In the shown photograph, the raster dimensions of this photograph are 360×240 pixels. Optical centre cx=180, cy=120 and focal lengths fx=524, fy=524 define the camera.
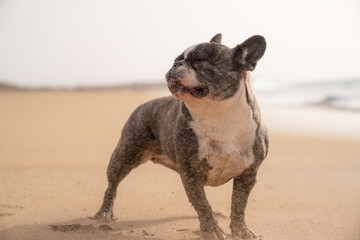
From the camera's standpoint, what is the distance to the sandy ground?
4988mm

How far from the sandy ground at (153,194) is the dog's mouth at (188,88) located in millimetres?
1463

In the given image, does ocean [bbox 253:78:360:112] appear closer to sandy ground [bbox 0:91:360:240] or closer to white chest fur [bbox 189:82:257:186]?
sandy ground [bbox 0:91:360:240]

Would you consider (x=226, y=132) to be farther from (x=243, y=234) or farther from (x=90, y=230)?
(x=90, y=230)

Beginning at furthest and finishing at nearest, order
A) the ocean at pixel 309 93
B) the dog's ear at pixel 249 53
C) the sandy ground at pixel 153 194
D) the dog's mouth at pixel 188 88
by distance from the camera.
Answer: the ocean at pixel 309 93, the sandy ground at pixel 153 194, the dog's ear at pixel 249 53, the dog's mouth at pixel 188 88

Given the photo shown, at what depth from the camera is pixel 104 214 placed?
543cm

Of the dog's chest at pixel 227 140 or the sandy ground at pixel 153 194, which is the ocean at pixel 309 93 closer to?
the sandy ground at pixel 153 194

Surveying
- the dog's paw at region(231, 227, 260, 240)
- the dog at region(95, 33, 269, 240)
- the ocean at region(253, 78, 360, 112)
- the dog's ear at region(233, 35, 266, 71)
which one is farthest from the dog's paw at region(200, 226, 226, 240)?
the ocean at region(253, 78, 360, 112)

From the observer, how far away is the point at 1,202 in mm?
5867

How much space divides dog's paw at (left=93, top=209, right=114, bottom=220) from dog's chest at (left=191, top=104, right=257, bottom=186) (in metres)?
1.52

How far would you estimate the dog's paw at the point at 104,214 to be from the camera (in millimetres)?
5398

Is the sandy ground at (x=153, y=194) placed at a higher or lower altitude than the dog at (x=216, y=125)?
Result: lower

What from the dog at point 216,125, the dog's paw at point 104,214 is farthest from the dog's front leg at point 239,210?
the dog's paw at point 104,214

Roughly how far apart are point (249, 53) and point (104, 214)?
239cm

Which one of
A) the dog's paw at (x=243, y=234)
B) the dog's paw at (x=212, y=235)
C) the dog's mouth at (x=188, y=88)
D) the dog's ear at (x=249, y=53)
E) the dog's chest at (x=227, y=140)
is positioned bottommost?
the dog's paw at (x=243, y=234)
